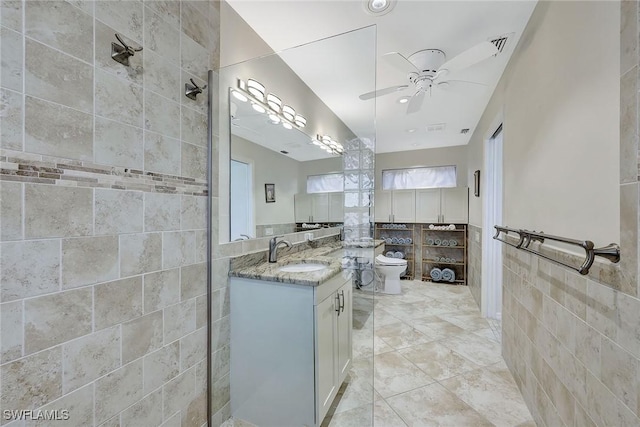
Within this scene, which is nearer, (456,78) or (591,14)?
(591,14)

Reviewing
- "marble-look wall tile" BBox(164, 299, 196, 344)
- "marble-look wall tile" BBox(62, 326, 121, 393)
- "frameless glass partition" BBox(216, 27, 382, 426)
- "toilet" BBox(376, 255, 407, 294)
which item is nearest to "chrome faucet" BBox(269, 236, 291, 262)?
"frameless glass partition" BBox(216, 27, 382, 426)

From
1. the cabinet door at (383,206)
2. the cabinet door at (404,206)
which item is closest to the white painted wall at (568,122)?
the cabinet door at (404,206)

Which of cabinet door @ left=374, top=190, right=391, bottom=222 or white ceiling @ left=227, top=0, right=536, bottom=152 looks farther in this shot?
cabinet door @ left=374, top=190, right=391, bottom=222

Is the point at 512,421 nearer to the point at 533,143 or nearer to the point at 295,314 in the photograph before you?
the point at 295,314

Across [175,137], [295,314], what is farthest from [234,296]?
[175,137]

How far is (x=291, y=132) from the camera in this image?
2180mm

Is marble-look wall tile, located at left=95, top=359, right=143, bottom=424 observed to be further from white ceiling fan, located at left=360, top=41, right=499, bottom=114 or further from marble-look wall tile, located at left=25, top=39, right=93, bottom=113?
white ceiling fan, located at left=360, top=41, right=499, bottom=114

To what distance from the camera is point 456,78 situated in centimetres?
254

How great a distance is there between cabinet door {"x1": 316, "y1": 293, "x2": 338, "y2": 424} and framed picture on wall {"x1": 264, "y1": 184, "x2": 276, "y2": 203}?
34.5 inches

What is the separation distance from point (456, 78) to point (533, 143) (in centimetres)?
126

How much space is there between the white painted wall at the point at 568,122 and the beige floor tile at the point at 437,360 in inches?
49.7

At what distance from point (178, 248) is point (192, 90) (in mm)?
854

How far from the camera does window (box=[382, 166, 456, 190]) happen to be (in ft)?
16.6

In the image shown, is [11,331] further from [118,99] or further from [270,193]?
[270,193]
